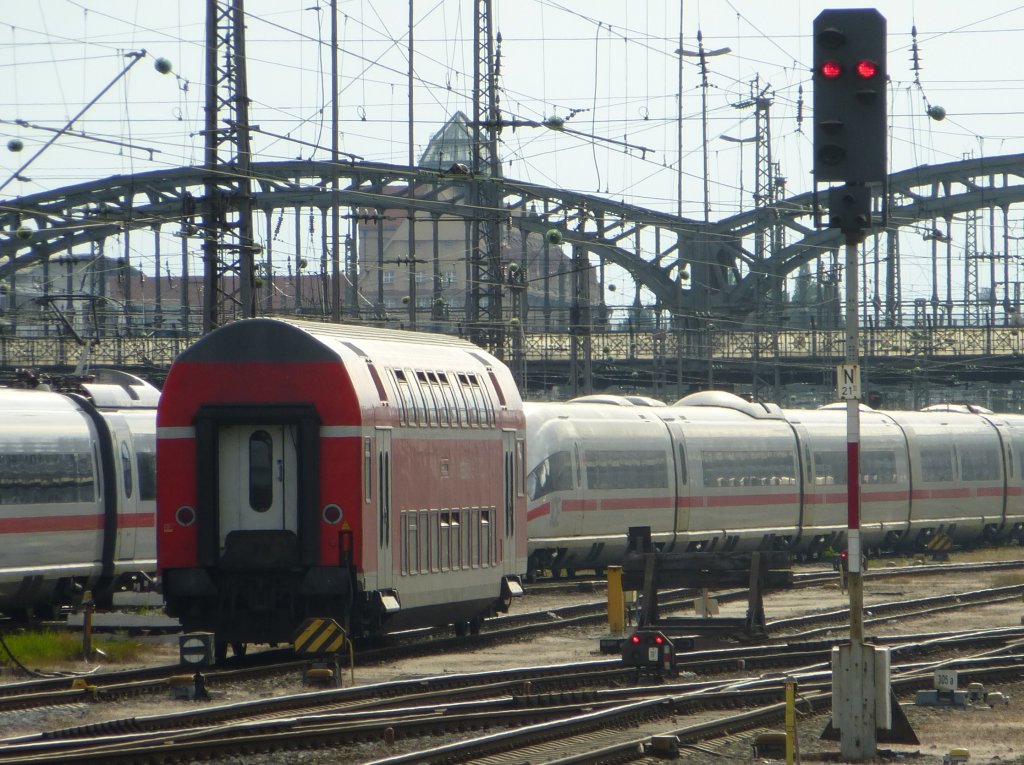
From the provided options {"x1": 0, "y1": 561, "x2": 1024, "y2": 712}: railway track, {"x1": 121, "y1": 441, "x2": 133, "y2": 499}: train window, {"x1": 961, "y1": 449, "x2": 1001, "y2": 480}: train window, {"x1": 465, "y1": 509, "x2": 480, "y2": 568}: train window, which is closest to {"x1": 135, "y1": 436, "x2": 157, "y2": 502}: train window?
{"x1": 121, "y1": 441, "x2": 133, "y2": 499}: train window

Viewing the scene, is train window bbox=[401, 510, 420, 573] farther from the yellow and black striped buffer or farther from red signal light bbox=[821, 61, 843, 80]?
red signal light bbox=[821, 61, 843, 80]

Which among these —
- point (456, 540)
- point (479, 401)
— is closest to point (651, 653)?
point (456, 540)

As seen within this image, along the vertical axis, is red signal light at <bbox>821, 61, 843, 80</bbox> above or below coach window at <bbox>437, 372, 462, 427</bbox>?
above

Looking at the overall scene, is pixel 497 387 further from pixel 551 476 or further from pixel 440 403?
pixel 551 476

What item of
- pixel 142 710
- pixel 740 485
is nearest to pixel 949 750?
pixel 142 710

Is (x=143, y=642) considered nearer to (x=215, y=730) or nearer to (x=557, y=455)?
(x=215, y=730)

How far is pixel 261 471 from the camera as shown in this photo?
18219mm

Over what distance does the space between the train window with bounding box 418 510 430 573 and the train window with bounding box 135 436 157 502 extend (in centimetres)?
778

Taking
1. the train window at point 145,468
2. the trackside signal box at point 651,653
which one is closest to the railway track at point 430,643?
the trackside signal box at point 651,653

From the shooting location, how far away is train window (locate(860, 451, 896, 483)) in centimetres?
4231

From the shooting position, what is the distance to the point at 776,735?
1312 centimetres

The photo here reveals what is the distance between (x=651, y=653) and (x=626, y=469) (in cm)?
1725

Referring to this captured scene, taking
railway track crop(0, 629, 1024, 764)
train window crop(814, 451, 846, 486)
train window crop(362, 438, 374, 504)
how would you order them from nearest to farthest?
1. railway track crop(0, 629, 1024, 764)
2. train window crop(362, 438, 374, 504)
3. train window crop(814, 451, 846, 486)

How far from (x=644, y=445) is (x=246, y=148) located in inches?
426
